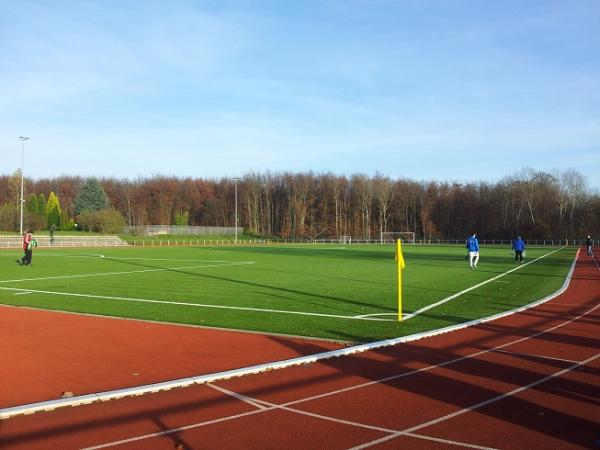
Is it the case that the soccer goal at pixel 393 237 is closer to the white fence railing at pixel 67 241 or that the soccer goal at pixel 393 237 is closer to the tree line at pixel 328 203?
the tree line at pixel 328 203

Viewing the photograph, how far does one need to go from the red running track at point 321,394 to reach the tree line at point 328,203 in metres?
96.1

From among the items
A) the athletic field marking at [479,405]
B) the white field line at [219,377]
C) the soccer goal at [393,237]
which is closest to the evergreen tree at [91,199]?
the soccer goal at [393,237]

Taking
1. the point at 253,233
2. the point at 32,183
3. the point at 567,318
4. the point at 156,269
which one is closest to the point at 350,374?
the point at 567,318

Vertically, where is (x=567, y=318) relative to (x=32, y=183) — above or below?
below

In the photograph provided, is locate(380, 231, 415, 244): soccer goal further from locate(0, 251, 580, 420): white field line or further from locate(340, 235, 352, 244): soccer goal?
locate(0, 251, 580, 420): white field line

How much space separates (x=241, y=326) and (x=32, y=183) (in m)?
129

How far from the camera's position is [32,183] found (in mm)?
125500

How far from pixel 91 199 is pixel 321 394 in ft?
348

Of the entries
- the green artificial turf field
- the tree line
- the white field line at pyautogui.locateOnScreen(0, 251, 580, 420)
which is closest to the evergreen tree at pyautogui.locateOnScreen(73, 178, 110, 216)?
the tree line

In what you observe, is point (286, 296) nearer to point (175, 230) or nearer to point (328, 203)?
point (175, 230)

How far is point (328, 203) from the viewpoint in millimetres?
121938

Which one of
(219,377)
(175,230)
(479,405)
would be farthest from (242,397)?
(175,230)

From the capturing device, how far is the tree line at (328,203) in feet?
336

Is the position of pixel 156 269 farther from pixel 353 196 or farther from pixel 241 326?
pixel 353 196
